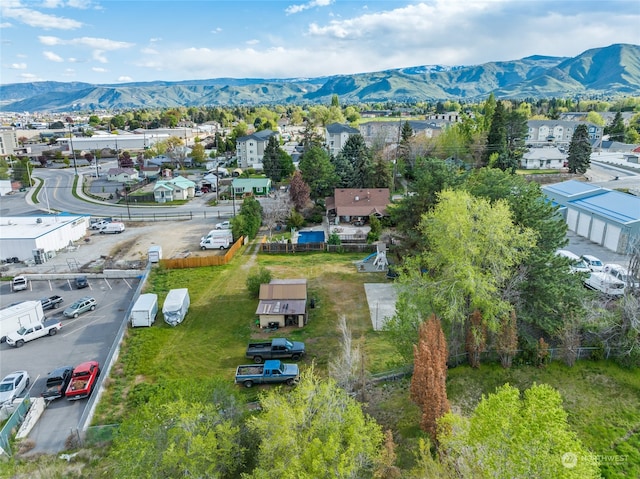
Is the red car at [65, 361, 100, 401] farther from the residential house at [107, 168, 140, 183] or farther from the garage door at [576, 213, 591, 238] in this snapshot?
the residential house at [107, 168, 140, 183]

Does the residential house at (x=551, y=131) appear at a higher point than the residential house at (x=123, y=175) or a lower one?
higher

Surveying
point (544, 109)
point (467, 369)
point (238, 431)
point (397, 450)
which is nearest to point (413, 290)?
point (467, 369)

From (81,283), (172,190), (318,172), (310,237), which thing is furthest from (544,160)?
(81,283)

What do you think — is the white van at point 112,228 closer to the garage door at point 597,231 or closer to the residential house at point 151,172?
the residential house at point 151,172

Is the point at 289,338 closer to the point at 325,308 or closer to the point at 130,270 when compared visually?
the point at 325,308

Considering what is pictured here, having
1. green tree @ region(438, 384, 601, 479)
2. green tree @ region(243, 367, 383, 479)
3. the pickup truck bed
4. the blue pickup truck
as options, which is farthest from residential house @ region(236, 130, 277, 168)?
green tree @ region(438, 384, 601, 479)

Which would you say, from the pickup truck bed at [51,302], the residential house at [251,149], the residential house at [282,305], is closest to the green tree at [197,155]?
the residential house at [251,149]

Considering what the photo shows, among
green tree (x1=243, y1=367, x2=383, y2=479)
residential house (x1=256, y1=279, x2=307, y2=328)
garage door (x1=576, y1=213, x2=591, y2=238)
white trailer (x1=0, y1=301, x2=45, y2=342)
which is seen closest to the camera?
green tree (x1=243, y1=367, x2=383, y2=479)
